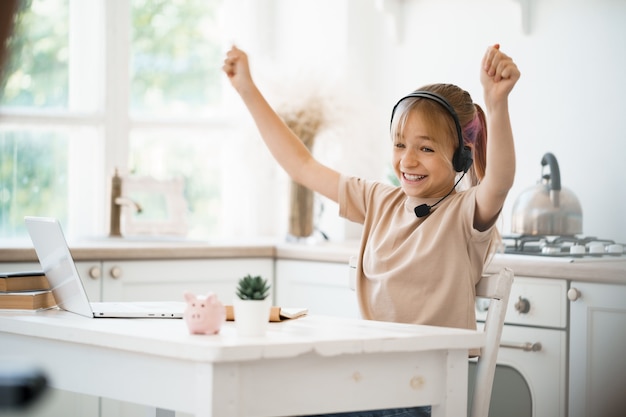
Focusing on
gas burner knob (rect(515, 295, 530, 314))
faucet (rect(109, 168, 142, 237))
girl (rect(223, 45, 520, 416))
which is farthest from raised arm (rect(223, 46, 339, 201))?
faucet (rect(109, 168, 142, 237))

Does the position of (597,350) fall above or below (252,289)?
below

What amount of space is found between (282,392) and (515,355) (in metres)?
1.13

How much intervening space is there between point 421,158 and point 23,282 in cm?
84

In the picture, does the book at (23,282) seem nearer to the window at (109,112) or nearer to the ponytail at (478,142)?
the ponytail at (478,142)

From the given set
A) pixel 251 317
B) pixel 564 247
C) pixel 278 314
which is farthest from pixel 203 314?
pixel 564 247

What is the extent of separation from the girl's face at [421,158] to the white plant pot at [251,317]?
0.58 m

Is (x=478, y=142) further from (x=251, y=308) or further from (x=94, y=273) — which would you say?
(x=94, y=273)

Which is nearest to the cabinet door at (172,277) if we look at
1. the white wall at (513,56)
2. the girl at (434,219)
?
the white wall at (513,56)

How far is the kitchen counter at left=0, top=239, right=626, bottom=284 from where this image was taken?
2.20 meters

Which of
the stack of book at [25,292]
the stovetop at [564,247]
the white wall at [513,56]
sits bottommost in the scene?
the stack of book at [25,292]

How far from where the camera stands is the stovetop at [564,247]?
235cm

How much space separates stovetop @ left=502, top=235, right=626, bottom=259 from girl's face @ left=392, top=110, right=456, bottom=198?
0.69m

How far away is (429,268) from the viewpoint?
175 cm

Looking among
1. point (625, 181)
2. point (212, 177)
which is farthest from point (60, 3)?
point (625, 181)
